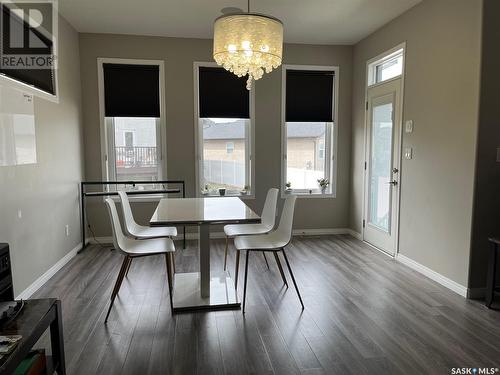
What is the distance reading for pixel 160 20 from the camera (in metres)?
4.14

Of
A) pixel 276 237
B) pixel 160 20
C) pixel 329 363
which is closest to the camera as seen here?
pixel 329 363

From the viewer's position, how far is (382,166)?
4.43 m

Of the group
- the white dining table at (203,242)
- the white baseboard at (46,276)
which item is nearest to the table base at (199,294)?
the white dining table at (203,242)

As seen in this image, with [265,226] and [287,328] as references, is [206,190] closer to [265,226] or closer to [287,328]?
[265,226]

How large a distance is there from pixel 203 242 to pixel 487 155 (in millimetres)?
2466

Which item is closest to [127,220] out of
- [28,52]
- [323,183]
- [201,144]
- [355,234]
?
[28,52]

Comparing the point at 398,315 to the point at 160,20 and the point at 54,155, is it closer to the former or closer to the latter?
the point at 54,155

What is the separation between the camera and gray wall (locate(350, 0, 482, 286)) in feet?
9.89

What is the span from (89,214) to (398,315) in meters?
3.95

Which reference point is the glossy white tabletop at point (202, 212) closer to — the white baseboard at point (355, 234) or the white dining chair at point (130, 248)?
the white dining chair at point (130, 248)

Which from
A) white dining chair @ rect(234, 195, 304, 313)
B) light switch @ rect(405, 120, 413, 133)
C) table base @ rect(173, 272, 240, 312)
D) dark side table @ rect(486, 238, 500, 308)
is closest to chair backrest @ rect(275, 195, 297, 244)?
white dining chair @ rect(234, 195, 304, 313)

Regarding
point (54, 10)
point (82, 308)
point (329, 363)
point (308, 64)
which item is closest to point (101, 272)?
point (82, 308)

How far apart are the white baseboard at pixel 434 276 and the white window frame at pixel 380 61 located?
6.80 ft

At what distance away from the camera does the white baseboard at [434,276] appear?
122 inches
